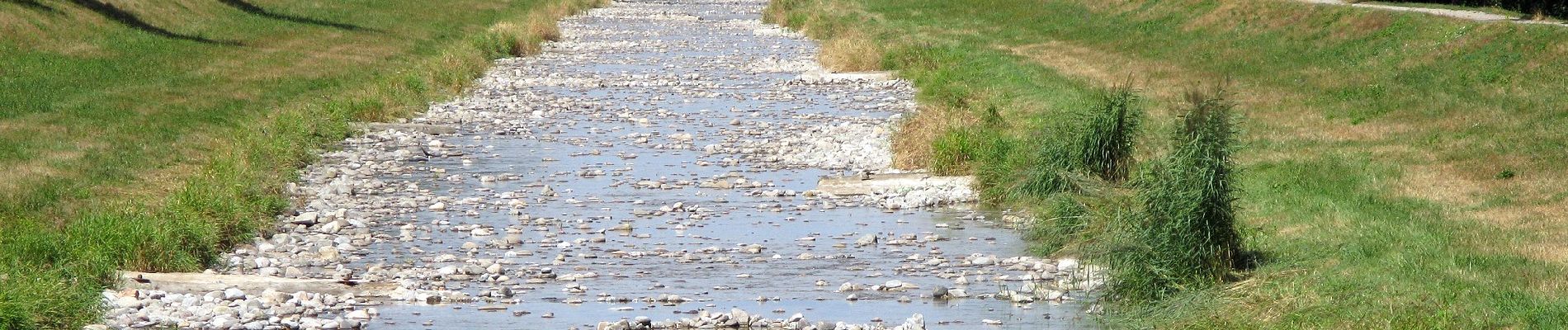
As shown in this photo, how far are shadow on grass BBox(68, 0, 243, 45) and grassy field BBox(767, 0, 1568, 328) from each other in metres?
12.4

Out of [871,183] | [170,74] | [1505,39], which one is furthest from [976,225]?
[170,74]

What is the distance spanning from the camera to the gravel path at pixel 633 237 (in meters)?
13.4

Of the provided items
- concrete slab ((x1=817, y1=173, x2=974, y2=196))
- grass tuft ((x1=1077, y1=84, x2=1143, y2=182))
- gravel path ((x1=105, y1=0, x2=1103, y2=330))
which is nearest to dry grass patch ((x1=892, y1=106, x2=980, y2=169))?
gravel path ((x1=105, y1=0, x2=1103, y2=330))

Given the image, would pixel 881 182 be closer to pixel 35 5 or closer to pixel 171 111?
pixel 171 111

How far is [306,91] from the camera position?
1221 inches

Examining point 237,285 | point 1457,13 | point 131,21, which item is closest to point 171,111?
point 237,285

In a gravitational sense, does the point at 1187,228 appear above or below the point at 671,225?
above

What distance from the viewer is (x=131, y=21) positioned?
40625 millimetres

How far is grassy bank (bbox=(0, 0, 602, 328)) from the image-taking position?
14.5 meters

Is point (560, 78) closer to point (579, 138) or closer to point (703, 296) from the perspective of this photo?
point (579, 138)

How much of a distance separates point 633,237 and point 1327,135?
8.82 m

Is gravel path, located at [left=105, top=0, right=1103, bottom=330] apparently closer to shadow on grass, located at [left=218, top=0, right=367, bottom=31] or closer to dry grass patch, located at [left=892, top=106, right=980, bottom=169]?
dry grass patch, located at [left=892, top=106, right=980, bottom=169]

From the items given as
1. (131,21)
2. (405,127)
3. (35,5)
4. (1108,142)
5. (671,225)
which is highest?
(1108,142)

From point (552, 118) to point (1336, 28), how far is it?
14218 millimetres
